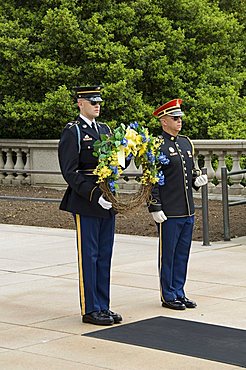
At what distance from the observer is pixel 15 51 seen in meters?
21.2

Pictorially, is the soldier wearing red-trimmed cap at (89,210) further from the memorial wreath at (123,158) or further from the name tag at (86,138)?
Answer: the memorial wreath at (123,158)

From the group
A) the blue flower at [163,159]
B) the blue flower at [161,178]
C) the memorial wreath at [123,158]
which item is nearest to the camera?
the memorial wreath at [123,158]

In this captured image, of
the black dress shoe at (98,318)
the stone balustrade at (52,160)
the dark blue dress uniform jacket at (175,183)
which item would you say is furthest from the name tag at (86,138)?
the stone balustrade at (52,160)

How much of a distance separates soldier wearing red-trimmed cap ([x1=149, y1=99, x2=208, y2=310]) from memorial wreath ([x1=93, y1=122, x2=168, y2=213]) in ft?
1.70

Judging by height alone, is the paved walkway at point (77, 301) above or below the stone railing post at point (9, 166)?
below

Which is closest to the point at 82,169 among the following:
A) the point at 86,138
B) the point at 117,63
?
the point at 86,138

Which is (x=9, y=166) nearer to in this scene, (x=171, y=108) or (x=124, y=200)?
(x=171, y=108)

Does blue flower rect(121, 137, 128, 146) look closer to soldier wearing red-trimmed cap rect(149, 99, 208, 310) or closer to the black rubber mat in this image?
soldier wearing red-trimmed cap rect(149, 99, 208, 310)

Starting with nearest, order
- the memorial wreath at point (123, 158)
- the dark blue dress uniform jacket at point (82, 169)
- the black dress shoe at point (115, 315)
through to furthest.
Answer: the memorial wreath at point (123, 158), the dark blue dress uniform jacket at point (82, 169), the black dress shoe at point (115, 315)

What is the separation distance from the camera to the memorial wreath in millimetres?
8219

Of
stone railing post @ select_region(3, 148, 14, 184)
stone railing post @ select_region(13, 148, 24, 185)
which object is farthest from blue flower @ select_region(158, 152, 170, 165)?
stone railing post @ select_region(3, 148, 14, 184)

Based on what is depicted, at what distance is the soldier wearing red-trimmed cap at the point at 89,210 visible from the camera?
8500mm

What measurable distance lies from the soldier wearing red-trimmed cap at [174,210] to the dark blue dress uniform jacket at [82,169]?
77 cm

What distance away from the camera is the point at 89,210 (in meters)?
8.56
